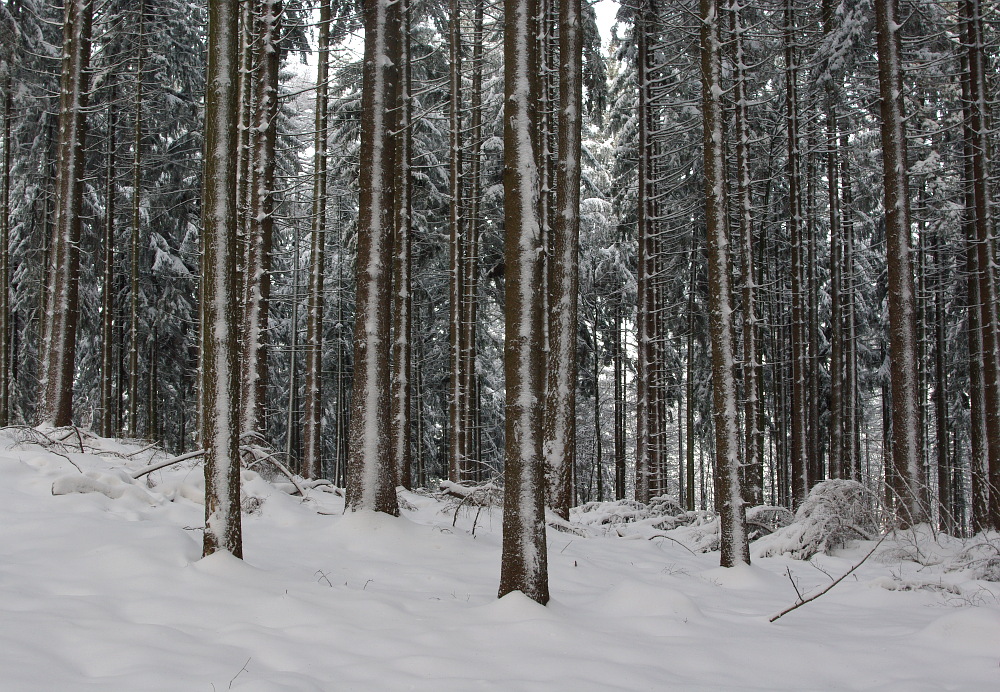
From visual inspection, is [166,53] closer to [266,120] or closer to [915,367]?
[266,120]

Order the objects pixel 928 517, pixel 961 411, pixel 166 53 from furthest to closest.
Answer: pixel 961 411 < pixel 166 53 < pixel 928 517

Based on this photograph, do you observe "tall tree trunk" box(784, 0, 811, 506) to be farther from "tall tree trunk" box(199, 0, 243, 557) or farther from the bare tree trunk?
"tall tree trunk" box(199, 0, 243, 557)

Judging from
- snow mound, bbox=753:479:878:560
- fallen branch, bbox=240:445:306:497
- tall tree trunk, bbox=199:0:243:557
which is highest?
tall tree trunk, bbox=199:0:243:557

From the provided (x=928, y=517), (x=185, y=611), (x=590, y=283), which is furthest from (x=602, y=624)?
(x=590, y=283)

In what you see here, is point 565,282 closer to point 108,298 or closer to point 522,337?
point 522,337

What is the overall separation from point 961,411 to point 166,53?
26.8m

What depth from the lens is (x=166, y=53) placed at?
19125 mm

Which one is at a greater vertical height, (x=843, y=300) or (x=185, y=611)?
(x=843, y=300)

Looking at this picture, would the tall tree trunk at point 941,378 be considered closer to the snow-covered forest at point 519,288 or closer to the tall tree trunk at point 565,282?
the snow-covered forest at point 519,288

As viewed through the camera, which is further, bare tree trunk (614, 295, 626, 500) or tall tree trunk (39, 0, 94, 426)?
bare tree trunk (614, 295, 626, 500)

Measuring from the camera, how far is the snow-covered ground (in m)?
3.91

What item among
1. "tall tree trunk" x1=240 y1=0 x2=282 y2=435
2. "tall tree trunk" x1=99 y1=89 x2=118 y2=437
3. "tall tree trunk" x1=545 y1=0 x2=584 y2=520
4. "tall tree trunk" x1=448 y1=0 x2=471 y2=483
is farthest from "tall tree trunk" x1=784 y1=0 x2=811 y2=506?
"tall tree trunk" x1=99 y1=89 x2=118 y2=437

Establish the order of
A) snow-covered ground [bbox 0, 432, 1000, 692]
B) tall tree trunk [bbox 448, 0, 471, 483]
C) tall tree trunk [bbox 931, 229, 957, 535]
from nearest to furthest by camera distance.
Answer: snow-covered ground [bbox 0, 432, 1000, 692] < tall tree trunk [bbox 448, 0, 471, 483] < tall tree trunk [bbox 931, 229, 957, 535]

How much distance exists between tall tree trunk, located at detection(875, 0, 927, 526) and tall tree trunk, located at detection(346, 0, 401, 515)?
7.78m
